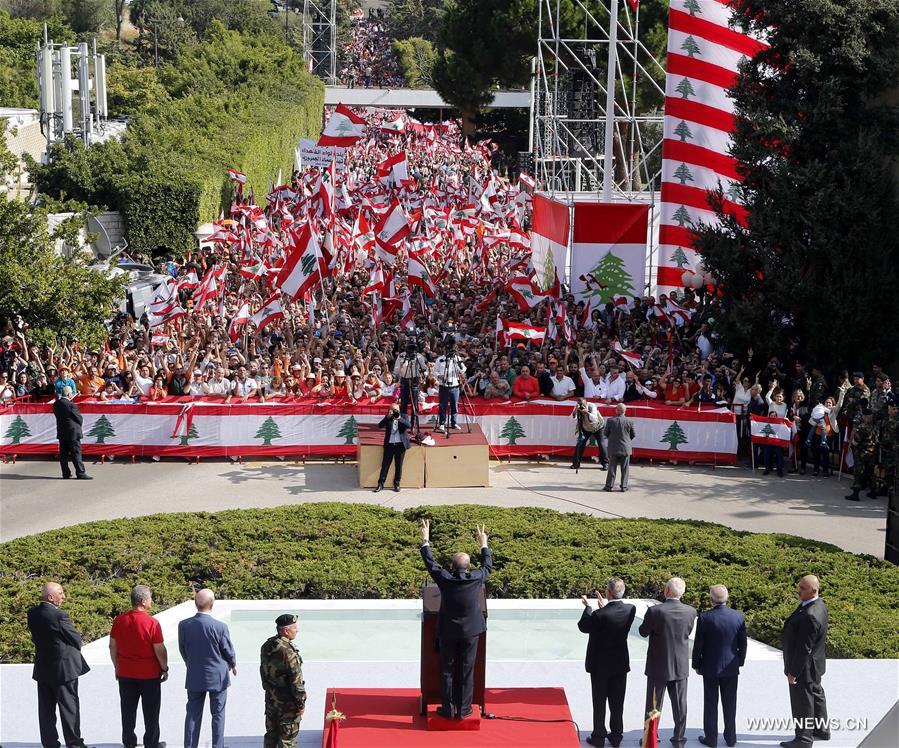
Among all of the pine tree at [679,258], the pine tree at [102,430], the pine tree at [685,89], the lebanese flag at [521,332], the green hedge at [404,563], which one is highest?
the pine tree at [685,89]

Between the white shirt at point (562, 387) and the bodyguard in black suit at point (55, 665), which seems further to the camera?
the white shirt at point (562, 387)

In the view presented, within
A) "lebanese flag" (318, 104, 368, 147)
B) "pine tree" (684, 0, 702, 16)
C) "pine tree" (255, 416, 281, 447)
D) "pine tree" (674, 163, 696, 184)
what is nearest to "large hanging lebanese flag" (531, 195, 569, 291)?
"pine tree" (674, 163, 696, 184)

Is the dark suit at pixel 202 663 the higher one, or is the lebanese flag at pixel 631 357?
the lebanese flag at pixel 631 357

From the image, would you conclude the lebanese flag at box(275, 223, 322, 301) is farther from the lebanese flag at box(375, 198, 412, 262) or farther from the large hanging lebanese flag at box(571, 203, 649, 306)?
the large hanging lebanese flag at box(571, 203, 649, 306)

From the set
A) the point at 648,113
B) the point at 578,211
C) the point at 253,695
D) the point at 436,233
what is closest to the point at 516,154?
the point at 648,113

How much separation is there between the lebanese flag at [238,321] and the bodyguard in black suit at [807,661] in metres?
15.6

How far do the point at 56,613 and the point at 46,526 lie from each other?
775 cm

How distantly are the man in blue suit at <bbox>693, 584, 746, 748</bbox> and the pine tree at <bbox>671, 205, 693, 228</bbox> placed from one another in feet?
54.7

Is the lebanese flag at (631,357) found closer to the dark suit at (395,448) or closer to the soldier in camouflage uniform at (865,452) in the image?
the soldier in camouflage uniform at (865,452)

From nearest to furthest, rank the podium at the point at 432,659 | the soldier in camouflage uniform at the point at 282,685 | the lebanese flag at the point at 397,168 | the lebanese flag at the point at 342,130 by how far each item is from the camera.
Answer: the soldier in camouflage uniform at the point at 282,685 → the podium at the point at 432,659 → the lebanese flag at the point at 397,168 → the lebanese flag at the point at 342,130

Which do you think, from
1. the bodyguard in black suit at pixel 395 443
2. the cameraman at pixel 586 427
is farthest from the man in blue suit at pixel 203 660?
the cameraman at pixel 586 427

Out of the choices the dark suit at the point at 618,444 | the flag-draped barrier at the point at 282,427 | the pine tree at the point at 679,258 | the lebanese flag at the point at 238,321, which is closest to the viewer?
the dark suit at the point at 618,444

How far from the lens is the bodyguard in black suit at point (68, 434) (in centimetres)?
1879

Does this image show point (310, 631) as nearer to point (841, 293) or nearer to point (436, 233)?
point (841, 293)
